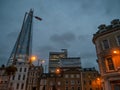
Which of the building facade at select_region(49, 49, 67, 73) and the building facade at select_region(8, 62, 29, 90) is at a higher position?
the building facade at select_region(49, 49, 67, 73)

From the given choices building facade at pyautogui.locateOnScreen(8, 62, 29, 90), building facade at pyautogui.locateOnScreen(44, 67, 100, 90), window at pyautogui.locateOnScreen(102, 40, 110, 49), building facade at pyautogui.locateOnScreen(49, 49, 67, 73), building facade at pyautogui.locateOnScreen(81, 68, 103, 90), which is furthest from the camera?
building facade at pyautogui.locateOnScreen(49, 49, 67, 73)

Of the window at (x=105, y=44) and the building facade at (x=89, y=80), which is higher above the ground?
the window at (x=105, y=44)

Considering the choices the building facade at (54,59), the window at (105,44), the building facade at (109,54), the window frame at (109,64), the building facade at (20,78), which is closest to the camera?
the building facade at (109,54)

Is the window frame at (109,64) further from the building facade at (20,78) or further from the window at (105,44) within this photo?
the building facade at (20,78)

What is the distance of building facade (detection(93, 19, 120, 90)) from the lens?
57.7 ft

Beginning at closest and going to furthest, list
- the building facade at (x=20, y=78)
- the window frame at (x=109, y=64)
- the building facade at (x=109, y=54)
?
1. the building facade at (x=109, y=54)
2. the window frame at (x=109, y=64)
3. the building facade at (x=20, y=78)

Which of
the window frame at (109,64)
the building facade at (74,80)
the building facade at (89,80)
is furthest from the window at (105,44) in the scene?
the building facade at (74,80)

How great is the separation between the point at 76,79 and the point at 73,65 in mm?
17178

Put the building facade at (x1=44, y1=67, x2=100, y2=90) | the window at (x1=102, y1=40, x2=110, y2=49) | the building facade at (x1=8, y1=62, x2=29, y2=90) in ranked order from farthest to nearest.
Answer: the building facade at (x1=44, y1=67, x2=100, y2=90) < the building facade at (x1=8, y1=62, x2=29, y2=90) < the window at (x1=102, y1=40, x2=110, y2=49)

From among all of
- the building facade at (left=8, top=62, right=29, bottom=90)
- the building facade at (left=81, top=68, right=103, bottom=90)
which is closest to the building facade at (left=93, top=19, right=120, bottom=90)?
the building facade at (left=81, top=68, right=103, bottom=90)

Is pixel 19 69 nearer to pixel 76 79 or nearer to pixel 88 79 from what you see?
pixel 76 79

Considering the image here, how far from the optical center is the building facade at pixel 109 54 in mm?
17594

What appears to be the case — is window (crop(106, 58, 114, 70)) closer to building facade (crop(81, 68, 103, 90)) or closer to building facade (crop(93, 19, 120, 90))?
building facade (crop(93, 19, 120, 90))

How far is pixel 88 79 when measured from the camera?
54.9 m
